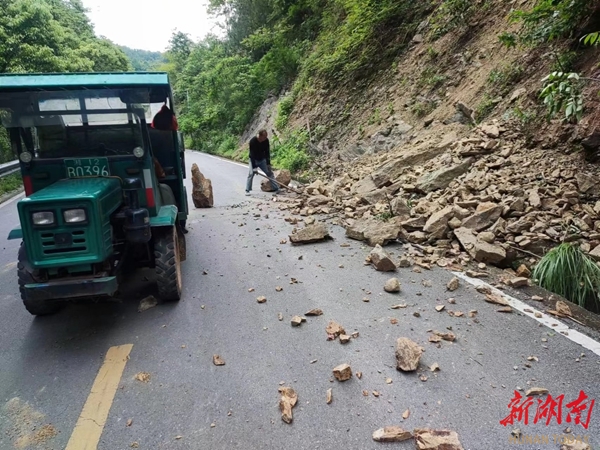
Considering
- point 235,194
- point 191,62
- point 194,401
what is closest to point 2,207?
point 235,194

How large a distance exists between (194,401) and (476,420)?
73.2 inches

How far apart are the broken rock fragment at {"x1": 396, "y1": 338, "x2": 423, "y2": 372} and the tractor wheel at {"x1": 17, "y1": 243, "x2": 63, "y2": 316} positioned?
3135 mm

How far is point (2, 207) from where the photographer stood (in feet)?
34.4

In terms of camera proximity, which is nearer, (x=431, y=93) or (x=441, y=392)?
(x=441, y=392)

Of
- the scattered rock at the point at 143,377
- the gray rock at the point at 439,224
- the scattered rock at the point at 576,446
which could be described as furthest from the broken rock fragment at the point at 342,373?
the gray rock at the point at 439,224

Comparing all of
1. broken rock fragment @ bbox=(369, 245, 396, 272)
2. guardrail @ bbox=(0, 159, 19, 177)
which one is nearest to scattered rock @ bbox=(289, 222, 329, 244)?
broken rock fragment @ bbox=(369, 245, 396, 272)

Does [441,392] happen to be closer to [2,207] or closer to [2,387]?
[2,387]

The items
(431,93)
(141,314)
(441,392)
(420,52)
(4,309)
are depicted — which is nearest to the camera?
(441,392)

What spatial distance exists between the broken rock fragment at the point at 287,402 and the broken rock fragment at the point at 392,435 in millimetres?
553

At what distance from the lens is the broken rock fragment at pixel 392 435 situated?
2326mm

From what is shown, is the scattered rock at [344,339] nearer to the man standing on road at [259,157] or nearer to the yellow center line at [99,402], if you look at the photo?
the yellow center line at [99,402]

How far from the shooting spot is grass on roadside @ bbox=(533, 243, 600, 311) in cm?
400

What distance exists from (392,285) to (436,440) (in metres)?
2.07

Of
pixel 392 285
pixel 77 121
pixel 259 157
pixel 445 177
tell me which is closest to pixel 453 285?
pixel 392 285
